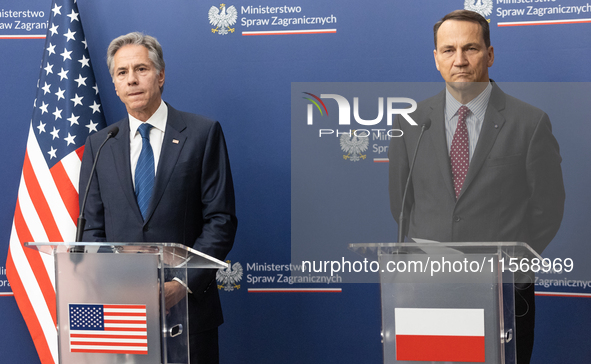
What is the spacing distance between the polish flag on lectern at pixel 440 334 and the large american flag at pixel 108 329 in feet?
2.65

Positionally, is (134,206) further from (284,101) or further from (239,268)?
(284,101)

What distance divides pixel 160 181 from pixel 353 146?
1100mm

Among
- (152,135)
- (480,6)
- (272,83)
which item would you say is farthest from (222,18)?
(480,6)

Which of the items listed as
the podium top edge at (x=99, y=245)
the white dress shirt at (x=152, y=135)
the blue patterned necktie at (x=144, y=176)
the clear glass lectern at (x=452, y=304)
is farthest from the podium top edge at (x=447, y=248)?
the white dress shirt at (x=152, y=135)

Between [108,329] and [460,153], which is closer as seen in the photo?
[108,329]

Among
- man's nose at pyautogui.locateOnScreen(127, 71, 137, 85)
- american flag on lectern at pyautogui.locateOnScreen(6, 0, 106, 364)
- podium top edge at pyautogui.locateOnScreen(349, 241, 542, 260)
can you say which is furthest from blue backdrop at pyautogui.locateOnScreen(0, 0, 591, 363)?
podium top edge at pyautogui.locateOnScreen(349, 241, 542, 260)

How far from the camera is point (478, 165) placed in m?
2.46

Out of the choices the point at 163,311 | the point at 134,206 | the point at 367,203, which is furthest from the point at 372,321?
the point at 163,311

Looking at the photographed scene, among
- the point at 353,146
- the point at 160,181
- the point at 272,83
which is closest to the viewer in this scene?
the point at 160,181

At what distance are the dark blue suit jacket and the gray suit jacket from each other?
91 cm

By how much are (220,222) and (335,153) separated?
88 cm

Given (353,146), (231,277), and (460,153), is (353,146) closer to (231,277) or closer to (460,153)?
(460,153)

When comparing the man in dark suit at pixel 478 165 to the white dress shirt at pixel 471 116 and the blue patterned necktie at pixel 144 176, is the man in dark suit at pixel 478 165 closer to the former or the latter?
the white dress shirt at pixel 471 116

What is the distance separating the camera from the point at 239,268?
3.27m
